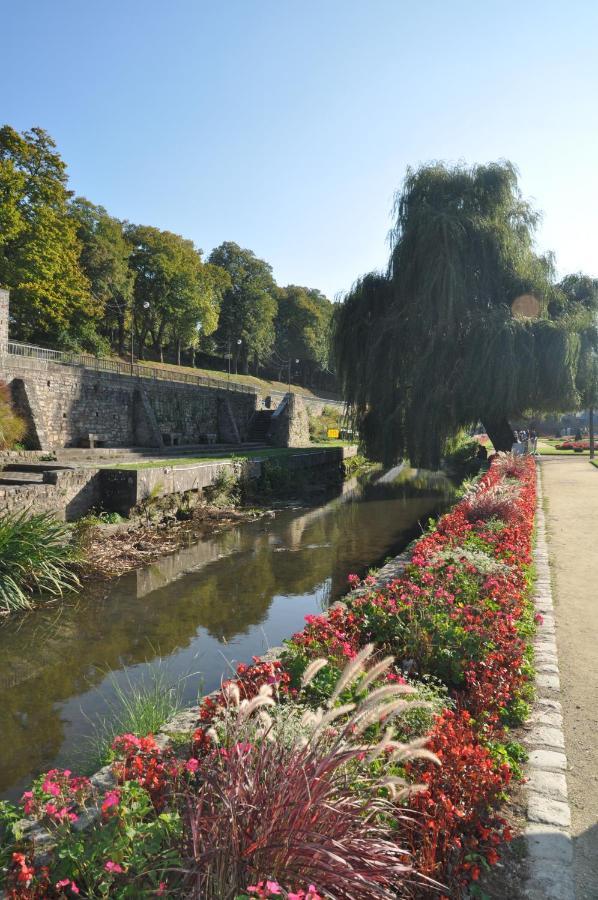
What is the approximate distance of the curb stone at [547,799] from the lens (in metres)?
2.46

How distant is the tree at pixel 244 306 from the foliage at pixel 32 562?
50022 millimetres

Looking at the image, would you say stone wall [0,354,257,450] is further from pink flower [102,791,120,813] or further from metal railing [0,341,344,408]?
pink flower [102,791,120,813]

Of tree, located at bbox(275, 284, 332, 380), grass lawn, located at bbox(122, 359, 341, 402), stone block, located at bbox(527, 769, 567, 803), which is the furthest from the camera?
tree, located at bbox(275, 284, 332, 380)

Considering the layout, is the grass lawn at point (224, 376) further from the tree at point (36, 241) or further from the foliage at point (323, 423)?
the tree at point (36, 241)

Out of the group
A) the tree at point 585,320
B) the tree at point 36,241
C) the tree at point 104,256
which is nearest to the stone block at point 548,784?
the tree at point 585,320

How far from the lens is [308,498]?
825 inches

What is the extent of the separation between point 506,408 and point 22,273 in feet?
82.6

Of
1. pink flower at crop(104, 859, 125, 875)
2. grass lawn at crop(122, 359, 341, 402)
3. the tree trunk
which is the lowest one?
pink flower at crop(104, 859, 125, 875)

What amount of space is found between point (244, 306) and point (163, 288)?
1431cm

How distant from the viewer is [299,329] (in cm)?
7131

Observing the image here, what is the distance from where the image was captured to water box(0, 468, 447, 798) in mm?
5461

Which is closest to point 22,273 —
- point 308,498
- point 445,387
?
point 308,498

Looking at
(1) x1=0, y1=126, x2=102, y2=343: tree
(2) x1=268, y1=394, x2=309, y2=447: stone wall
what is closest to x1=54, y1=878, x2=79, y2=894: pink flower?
(2) x1=268, y1=394, x2=309, y2=447: stone wall

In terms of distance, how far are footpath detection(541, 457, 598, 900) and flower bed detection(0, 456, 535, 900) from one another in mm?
346
